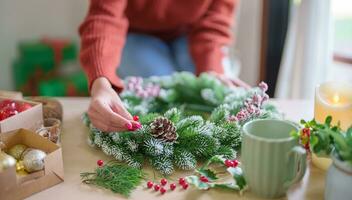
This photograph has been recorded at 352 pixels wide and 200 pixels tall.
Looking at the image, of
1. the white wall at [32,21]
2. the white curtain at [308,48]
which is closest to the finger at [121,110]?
the white curtain at [308,48]

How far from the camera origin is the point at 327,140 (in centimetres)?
56

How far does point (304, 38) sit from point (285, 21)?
12.8 inches

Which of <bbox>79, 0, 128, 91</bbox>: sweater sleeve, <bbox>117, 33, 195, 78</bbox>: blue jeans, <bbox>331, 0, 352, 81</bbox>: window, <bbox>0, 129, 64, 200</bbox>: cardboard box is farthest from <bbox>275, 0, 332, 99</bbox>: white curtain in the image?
<bbox>0, 129, 64, 200</bbox>: cardboard box

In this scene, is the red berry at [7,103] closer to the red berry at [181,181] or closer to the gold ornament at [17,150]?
the gold ornament at [17,150]

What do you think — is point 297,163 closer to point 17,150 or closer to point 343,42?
point 17,150

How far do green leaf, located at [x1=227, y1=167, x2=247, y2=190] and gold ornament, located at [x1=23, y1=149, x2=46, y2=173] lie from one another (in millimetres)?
280

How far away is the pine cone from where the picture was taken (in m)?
0.70

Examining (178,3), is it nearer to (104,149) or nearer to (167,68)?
(167,68)

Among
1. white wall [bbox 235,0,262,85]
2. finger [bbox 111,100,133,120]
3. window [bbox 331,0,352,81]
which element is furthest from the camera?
white wall [bbox 235,0,262,85]

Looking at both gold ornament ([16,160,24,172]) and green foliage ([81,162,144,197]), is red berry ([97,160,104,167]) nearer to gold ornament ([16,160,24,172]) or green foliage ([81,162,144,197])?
green foliage ([81,162,144,197])

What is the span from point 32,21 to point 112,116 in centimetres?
142

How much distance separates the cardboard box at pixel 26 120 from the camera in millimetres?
719

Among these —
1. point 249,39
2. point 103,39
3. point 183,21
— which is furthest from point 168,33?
point 249,39

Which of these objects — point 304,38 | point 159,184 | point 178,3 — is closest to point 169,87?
point 159,184
